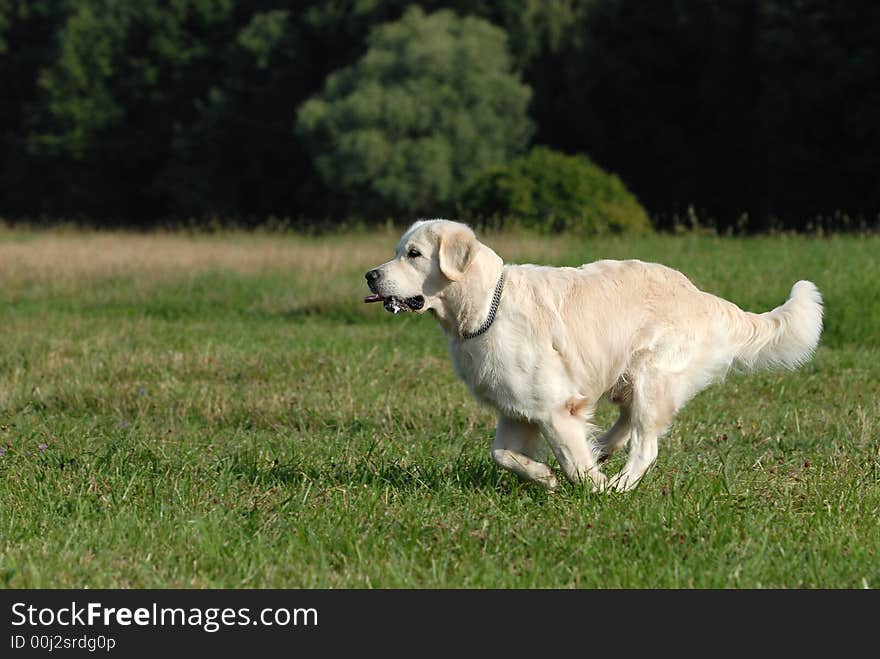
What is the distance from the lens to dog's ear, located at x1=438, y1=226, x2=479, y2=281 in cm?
520

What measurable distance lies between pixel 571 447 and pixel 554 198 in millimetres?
16134

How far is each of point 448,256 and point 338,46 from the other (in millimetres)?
42594

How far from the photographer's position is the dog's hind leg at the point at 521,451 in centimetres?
534

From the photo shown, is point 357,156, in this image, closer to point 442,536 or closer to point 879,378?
point 879,378

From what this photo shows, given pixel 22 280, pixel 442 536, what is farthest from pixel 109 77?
pixel 442 536

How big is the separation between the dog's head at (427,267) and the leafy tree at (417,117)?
1299 inches

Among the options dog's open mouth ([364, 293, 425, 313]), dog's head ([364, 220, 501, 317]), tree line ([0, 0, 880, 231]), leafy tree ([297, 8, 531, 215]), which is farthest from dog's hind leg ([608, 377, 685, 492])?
leafy tree ([297, 8, 531, 215])

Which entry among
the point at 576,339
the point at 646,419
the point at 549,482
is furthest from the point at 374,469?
the point at 646,419

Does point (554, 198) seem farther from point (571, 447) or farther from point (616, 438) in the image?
point (571, 447)

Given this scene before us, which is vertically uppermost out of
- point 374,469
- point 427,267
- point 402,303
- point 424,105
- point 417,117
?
point 427,267

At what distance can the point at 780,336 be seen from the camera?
5793mm

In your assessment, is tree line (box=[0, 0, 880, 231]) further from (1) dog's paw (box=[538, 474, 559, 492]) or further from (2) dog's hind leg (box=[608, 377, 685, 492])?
(1) dog's paw (box=[538, 474, 559, 492])

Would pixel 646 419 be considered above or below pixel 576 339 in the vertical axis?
below

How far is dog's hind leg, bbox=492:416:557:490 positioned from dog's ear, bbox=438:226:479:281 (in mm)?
Result: 729
